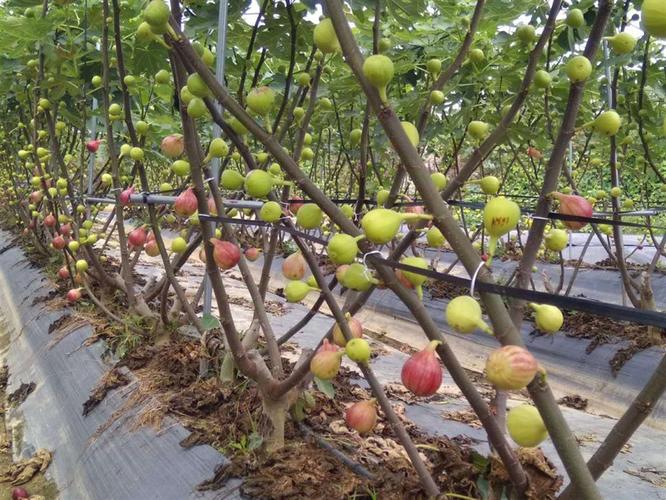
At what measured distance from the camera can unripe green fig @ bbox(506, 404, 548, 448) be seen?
76 centimetres

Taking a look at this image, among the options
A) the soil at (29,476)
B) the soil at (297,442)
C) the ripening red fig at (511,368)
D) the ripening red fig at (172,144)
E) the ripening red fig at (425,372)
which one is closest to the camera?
the ripening red fig at (511,368)

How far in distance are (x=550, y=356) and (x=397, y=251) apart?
313 cm

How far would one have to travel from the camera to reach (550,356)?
3.82m

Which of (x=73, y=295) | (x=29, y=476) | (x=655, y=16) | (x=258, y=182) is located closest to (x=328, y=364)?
(x=258, y=182)

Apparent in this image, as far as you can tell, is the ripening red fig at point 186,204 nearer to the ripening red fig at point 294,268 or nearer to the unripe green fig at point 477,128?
the ripening red fig at point 294,268

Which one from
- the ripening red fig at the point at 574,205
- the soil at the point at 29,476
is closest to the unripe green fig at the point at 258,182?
the ripening red fig at the point at 574,205

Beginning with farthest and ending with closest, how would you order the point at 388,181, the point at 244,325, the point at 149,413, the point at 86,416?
the point at 388,181, the point at 244,325, the point at 86,416, the point at 149,413

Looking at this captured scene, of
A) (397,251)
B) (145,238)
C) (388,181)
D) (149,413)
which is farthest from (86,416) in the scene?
(388,181)

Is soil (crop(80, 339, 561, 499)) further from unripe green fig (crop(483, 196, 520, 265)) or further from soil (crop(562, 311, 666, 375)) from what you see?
soil (crop(562, 311, 666, 375))

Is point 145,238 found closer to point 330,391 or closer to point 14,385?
point 330,391

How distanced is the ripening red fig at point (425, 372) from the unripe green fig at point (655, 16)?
439 millimetres

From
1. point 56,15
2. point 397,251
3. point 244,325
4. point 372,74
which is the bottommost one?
point 244,325

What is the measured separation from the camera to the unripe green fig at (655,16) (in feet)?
1.68

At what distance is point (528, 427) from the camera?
76cm
